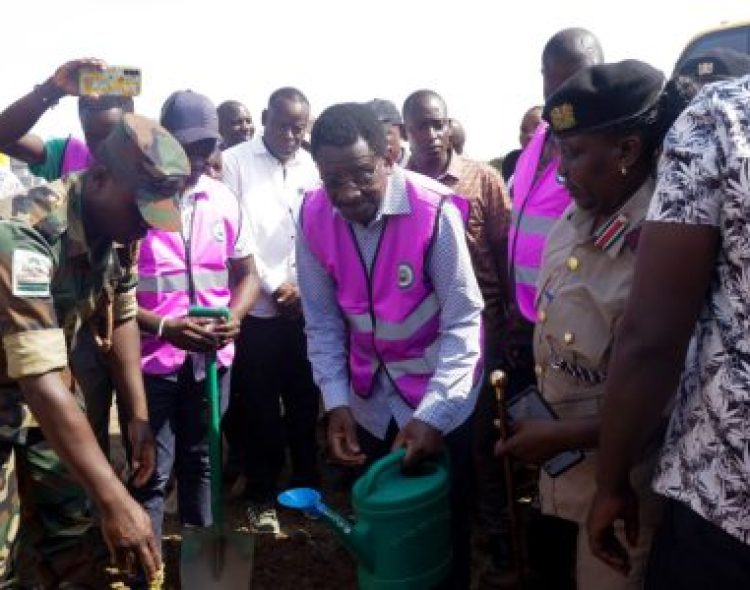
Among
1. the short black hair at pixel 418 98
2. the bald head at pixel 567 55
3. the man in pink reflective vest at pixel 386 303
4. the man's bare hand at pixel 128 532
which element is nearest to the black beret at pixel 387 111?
the short black hair at pixel 418 98

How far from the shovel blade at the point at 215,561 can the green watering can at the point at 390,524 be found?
98 centimetres

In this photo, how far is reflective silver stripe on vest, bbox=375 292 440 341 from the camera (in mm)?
2326

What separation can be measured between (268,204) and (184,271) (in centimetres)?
90

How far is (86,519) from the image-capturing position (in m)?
2.52

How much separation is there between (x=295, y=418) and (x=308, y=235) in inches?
72.0

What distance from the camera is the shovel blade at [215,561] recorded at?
2787mm

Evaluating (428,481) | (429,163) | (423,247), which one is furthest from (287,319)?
(428,481)

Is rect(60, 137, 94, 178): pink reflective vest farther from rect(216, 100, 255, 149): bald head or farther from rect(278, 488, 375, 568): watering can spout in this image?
rect(278, 488, 375, 568): watering can spout

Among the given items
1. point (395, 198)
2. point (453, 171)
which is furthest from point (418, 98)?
point (395, 198)

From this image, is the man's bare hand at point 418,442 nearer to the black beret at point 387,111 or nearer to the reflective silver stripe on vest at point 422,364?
the reflective silver stripe on vest at point 422,364

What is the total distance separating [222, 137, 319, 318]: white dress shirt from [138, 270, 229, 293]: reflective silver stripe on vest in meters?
0.55

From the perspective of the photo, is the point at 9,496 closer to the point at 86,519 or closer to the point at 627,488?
the point at 86,519

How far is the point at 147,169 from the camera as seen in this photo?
2.08 m

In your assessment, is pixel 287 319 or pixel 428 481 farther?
pixel 287 319
